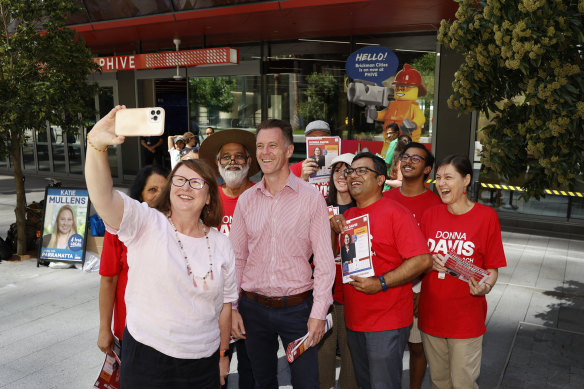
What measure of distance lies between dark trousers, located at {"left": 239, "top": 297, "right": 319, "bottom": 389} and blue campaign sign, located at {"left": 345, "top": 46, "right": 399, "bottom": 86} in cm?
900

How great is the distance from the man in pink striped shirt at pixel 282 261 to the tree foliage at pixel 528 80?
1.75 metres

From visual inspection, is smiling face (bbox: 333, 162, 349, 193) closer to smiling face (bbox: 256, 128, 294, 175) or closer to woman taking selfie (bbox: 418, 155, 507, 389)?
woman taking selfie (bbox: 418, 155, 507, 389)

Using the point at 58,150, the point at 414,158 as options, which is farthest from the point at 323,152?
the point at 58,150

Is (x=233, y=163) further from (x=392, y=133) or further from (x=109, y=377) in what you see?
(x=392, y=133)

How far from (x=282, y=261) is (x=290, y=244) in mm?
123

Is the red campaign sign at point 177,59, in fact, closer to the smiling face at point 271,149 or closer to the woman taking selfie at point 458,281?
the smiling face at point 271,149

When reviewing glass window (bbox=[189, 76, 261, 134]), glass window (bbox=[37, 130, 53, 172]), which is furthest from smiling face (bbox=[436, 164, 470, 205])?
glass window (bbox=[37, 130, 53, 172])

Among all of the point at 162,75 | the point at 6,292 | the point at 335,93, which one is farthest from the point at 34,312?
the point at 162,75

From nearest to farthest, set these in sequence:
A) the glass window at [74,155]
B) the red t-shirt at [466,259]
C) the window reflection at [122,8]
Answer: the red t-shirt at [466,259] → the window reflection at [122,8] → the glass window at [74,155]

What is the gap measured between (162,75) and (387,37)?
722 cm

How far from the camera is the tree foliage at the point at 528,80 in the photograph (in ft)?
10.4

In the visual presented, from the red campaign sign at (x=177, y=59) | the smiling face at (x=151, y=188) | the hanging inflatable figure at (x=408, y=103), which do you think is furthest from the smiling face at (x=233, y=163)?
the hanging inflatable figure at (x=408, y=103)

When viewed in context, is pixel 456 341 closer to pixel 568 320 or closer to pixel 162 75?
pixel 568 320

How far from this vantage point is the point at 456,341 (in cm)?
333
